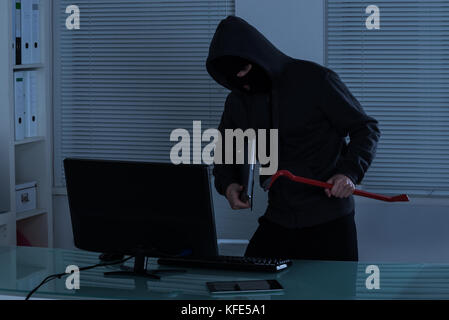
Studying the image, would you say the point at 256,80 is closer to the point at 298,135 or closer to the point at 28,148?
the point at 298,135

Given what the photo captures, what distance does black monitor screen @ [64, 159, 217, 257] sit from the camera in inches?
80.9

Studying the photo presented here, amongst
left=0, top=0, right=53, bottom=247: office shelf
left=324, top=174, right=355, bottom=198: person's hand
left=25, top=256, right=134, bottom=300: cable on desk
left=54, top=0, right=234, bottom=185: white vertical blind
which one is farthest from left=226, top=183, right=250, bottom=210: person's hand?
left=0, top=0, right=53, bottom=247: office shelf

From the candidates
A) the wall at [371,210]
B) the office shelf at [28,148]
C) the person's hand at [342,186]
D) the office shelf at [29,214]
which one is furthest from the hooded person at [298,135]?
the office shelf at [29,214]

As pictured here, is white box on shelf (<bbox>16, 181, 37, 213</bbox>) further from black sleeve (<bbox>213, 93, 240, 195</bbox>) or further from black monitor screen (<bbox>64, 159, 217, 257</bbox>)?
black monitor screen (<bbox>64, 159, 217, 257</bbox>)

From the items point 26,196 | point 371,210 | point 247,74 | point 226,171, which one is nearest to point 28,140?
point 26,196

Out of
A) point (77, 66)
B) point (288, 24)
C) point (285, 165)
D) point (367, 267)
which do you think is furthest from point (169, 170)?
point (77, 66)

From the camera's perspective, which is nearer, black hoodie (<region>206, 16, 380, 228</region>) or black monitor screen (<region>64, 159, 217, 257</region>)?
black monitor screen (<region>64, 159, 217, 257</region>)

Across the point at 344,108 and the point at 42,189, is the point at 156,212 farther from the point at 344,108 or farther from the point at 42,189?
the point at 42,189

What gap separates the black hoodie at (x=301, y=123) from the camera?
2783 mm

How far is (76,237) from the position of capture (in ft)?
7.41

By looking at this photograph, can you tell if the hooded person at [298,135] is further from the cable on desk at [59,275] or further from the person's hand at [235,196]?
the cable on desk at [59,275]

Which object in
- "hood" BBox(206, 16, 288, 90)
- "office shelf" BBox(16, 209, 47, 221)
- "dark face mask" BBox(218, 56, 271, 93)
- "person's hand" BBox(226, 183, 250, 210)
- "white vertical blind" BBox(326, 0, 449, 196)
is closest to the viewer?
"person's hand" BBox(226, 183, 250, 210)
